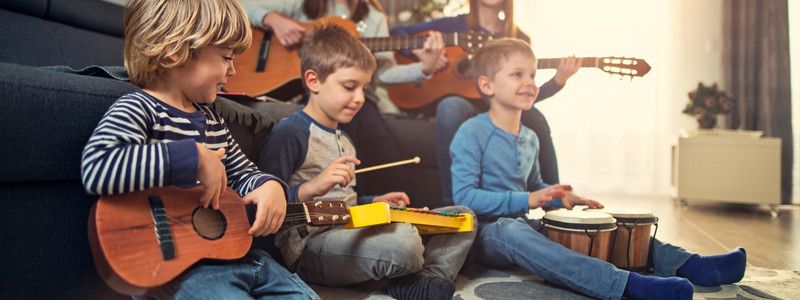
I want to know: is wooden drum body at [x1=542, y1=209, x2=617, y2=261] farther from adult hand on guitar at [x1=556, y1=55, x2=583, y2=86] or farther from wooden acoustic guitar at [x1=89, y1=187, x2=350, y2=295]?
wooden acoustic guitar at [x1=89, y1=187, x2=350, y2=295]

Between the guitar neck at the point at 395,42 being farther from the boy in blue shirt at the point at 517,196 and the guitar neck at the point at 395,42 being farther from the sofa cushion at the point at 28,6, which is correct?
the sofa cushion at the point at 28,6

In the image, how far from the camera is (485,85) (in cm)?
161

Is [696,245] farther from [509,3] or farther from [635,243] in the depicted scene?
[509,3]

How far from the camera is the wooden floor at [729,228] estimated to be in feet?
5.01

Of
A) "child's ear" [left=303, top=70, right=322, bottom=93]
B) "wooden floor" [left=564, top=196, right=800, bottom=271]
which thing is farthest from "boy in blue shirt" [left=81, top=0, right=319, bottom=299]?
"wooden floor" [left=564, top=196, right=800, bottom=271]

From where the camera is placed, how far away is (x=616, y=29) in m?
1.55

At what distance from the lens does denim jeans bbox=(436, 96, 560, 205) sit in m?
1.59

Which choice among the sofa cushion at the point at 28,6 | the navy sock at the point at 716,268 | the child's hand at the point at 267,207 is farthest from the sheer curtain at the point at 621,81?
the sofa cushion at the point at 28,6

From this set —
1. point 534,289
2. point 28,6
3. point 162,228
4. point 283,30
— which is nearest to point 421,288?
point 534,289

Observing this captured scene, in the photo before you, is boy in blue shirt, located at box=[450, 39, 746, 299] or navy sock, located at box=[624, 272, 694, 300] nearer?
navy sock, located at box=[624, 272, 694, 300]

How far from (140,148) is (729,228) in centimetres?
180

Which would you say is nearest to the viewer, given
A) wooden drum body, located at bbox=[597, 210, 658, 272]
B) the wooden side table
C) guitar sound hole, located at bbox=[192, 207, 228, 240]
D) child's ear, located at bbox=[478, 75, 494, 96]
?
guitar sound hole, located at bbox=[192, 207, 228, 240]

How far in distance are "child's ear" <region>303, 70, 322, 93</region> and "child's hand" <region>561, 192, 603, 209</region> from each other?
694mm

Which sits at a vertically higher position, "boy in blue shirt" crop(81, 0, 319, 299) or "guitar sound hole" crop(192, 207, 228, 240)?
"boy in blue shirt" crop(81, 0, 319, 299)
